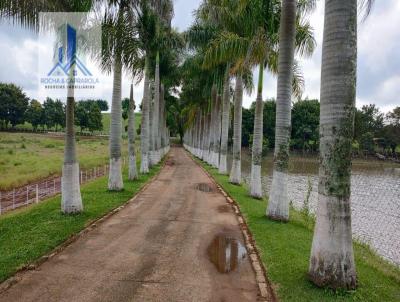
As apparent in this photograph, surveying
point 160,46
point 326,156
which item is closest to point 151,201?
point 326,156

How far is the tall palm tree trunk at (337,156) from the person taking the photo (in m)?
6.38

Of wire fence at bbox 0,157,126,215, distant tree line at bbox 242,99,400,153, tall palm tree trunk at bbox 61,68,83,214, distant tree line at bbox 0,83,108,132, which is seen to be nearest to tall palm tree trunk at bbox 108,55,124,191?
wire fence at bbox 0,157,126,215

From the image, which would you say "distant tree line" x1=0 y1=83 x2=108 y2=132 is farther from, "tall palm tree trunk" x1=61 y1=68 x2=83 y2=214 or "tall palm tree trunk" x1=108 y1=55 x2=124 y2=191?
"tall palm tree trunk" x1=61 y1=68 x2=83 y2=214

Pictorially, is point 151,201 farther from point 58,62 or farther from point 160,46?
point 160,46

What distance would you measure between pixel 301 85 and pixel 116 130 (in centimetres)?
962

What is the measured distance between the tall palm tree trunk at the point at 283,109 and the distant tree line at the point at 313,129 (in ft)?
211

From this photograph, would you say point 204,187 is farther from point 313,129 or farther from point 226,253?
point 313,129

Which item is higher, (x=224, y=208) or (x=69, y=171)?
(x=69, y=171)

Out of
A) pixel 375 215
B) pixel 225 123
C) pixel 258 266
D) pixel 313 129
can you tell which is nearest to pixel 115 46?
pixel 258 266

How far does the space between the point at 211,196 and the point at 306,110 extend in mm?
65148

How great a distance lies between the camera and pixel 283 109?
1164 cm

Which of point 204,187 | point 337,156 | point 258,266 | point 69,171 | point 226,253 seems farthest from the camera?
point 204,187

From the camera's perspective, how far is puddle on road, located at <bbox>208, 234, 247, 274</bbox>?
773 centimetres

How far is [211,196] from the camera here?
17141 millimetres
